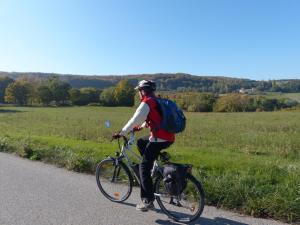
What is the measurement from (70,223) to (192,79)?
149m

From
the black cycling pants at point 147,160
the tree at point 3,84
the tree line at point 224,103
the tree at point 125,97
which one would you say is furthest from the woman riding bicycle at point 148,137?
the tree at point 3,84

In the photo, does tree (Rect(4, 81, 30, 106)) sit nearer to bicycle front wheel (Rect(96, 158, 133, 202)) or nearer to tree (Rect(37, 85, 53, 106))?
tree (Rect(37, 85, 53, 106))

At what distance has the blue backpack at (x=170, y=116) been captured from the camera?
17.4 feet

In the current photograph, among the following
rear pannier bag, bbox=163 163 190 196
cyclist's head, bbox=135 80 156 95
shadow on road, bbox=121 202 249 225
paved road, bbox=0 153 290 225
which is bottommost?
paved road, bbox=0 153 290 225

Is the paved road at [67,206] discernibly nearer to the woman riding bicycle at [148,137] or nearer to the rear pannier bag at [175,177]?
the woman riding bicycle at [148,137]

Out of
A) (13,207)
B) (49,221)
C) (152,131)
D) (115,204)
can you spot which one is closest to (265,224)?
(152,131)

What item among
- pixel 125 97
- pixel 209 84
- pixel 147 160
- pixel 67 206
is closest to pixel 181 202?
pixel 147 160

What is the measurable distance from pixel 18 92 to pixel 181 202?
10819 cm

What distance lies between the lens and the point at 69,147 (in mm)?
11336

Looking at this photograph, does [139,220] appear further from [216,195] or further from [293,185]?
[293,185]

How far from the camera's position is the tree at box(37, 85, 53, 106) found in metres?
105

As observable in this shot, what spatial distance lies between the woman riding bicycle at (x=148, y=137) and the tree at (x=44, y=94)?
340ft

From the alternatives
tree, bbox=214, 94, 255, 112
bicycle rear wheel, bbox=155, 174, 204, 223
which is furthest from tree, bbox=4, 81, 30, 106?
bicycle rear wheel, bbox=155, 174, 204, 223

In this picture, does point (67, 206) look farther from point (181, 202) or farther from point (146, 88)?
point (146, 88)
